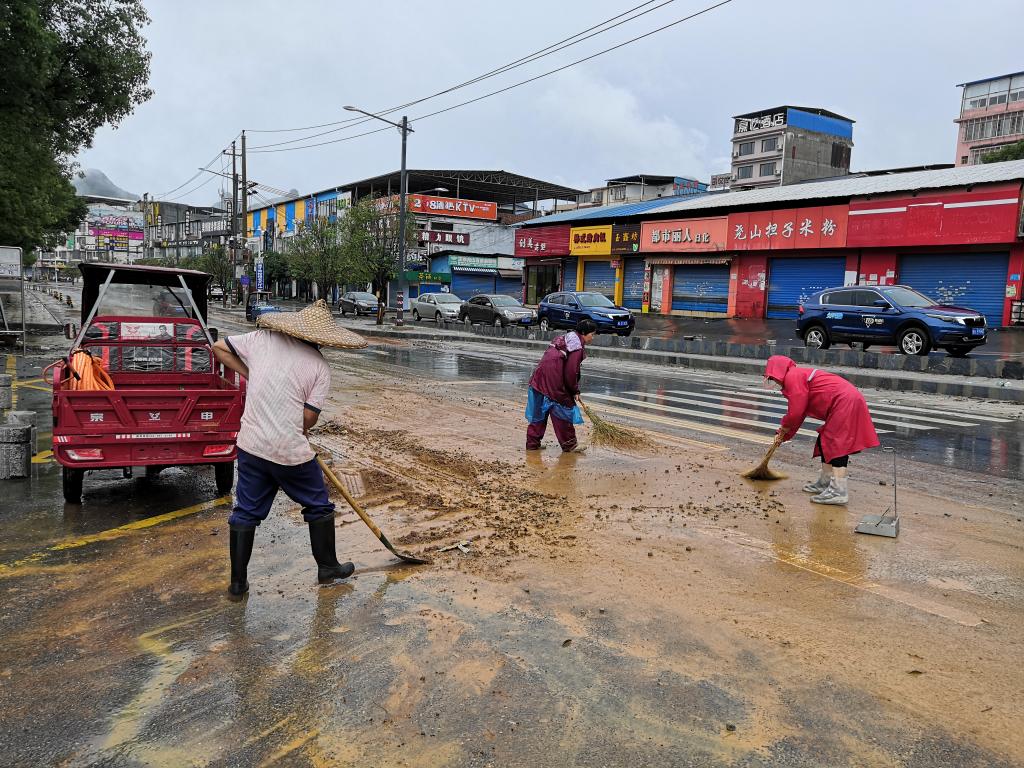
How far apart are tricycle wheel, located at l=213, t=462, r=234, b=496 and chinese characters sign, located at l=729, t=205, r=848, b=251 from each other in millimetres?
26197

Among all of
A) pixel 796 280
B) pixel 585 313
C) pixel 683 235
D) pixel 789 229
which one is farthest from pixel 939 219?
pixel 585 313

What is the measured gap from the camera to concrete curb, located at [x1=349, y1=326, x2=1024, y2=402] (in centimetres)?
1428

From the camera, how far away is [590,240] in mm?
38656

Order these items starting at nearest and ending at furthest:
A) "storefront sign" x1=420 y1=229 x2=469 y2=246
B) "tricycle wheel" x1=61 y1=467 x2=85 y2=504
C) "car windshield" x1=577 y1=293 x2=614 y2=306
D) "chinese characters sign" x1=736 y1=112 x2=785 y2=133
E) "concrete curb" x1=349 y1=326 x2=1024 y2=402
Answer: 1. "tricycle wheel" x1=61 y1=467 x2=85 y2=504
2. "concrete curb" x1=349 y1=326 x2=1024 y2=402
3. "car windshield" x1=577 y1=293 x2=614 y2=306
4. "storefront sign" x1=420 y1=229 x2=469 y2=246
5. "chinese characters sign" x1=736 y1=112 x2=785 y2=133

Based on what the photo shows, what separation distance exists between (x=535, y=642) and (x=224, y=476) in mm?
3683

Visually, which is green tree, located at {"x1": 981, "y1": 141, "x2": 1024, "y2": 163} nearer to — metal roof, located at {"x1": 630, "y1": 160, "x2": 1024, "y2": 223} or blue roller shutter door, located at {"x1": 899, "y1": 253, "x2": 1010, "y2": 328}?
metal roof, located at {"x1": 630, "y1": 160, "x2": 1024, "y2": 223}

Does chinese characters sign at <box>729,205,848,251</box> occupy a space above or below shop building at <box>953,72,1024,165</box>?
below

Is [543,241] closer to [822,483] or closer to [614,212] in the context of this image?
[614,212]

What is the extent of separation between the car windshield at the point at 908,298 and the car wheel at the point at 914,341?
0.68 metres

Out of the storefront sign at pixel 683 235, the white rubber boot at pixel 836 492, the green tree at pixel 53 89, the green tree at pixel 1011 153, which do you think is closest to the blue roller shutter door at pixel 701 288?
the storefront sign at pixel 683 235

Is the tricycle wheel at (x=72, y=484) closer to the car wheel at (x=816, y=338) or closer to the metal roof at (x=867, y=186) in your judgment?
the car wheel at (x=816, y=338)

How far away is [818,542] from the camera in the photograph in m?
5.09

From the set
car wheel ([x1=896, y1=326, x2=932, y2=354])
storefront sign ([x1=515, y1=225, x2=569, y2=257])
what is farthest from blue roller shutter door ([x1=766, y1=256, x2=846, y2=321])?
storefront sign ([x1=515, y1=225, x2=569, y2=257])

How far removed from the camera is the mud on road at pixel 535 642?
108 inches
